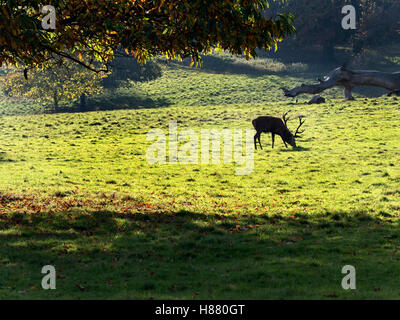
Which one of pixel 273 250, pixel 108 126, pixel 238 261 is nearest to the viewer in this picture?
pixel 238 261

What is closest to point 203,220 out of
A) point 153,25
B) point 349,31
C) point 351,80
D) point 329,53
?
point 153,25

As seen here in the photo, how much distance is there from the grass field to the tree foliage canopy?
211 inches

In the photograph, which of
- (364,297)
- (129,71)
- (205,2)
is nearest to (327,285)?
(364,297)

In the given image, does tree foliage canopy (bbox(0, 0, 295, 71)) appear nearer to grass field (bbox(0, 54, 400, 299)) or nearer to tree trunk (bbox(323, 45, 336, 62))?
grass field (bbox(0, 54, 400, 299))

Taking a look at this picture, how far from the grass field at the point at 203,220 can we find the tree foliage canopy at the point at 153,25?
→ 5.36 metres

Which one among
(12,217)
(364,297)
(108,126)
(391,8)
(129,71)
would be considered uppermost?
(391,8)

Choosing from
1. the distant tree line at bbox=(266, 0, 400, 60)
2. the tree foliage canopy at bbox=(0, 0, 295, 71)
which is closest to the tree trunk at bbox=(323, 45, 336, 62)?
the distant tree line at bbox=(266, 0, 400, 60)

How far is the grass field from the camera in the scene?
361 inches

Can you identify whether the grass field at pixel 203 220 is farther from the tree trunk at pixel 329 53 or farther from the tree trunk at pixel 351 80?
the tree trunk at pixel 329 53

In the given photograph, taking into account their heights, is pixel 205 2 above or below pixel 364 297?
above

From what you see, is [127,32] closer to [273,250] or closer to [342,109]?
[273,250]

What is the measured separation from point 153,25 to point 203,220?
643 centimetres

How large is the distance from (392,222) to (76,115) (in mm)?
40166

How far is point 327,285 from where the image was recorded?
8859 millimetres
